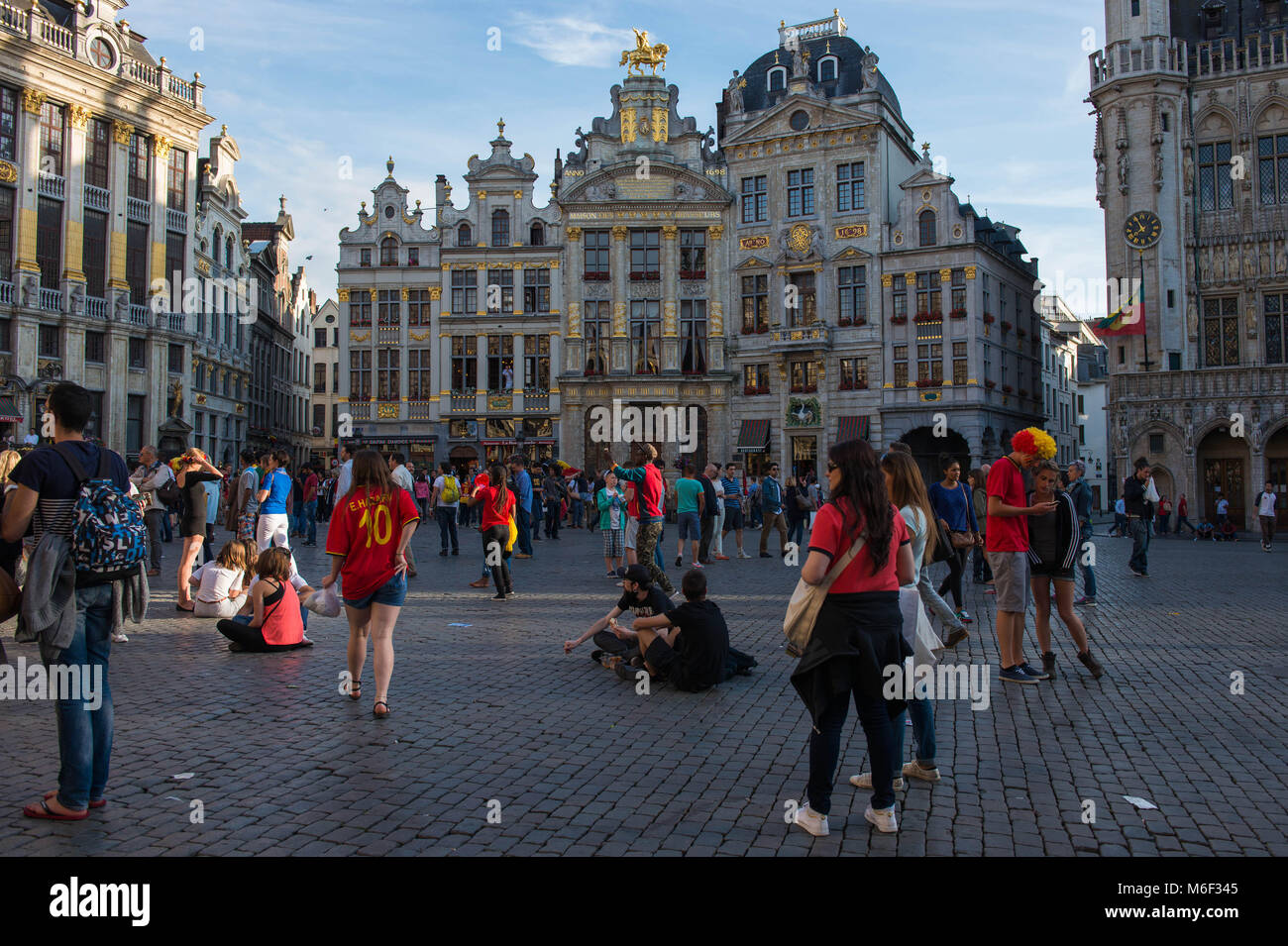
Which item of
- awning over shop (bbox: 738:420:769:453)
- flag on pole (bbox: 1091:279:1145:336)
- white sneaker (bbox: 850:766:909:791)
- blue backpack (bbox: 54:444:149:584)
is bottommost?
white sneaker (bbox: 850:766:909:791)

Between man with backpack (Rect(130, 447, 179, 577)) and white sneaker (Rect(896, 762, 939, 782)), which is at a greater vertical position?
man with backpack (Rect(130, 447, 179, 577))

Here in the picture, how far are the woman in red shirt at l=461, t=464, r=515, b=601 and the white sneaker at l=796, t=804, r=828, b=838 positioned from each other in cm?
928

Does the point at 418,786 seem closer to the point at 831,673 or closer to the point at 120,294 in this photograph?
the point at 831,673

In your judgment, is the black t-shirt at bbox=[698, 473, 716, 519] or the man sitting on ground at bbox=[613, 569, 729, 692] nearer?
the man sitting on ground at bbox=[613, 569, 729, 692]

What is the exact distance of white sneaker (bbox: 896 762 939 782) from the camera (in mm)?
5555

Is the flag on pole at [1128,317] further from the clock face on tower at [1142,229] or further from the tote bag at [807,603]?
the tote bag at [807,603]

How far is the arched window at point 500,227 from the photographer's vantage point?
47.2m

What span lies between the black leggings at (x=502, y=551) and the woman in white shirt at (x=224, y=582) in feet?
10.7

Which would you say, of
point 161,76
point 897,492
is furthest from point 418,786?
point 161,76

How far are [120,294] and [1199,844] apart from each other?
149 ft

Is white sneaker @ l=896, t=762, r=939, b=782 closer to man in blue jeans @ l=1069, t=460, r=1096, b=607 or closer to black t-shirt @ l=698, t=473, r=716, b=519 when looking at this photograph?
man in blue jeans @ l=1069, t=460, r=1096, b=607

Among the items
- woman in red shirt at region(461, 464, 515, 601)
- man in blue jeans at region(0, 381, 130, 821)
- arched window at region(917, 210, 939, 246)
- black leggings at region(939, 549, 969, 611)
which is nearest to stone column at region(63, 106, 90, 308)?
woman in red shirt at region(461, 464, 515, 601)
